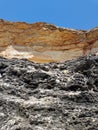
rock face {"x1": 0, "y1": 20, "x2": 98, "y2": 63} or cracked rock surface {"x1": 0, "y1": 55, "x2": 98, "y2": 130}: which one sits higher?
rock face {"x1": 0, "y1": 20, "x2": 98, "y2": 63}

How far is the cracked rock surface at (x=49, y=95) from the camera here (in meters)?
6.12

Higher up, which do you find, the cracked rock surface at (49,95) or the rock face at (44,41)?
the rock face at (44,41)

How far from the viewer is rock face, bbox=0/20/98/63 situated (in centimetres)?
2017

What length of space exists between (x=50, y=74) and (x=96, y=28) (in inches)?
535

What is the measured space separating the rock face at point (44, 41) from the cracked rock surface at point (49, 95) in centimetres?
1117

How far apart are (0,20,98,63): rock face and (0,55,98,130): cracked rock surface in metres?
11.2

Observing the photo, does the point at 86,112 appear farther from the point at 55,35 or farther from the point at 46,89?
the point at 55,35

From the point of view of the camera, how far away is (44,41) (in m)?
21.0

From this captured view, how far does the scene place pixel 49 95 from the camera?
23.6 ft

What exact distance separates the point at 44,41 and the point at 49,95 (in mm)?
13888

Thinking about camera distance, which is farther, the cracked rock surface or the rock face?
the rock face

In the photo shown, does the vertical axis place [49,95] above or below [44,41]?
below

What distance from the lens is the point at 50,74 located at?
26.2 feet

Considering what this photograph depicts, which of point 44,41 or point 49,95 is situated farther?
point 44,41
